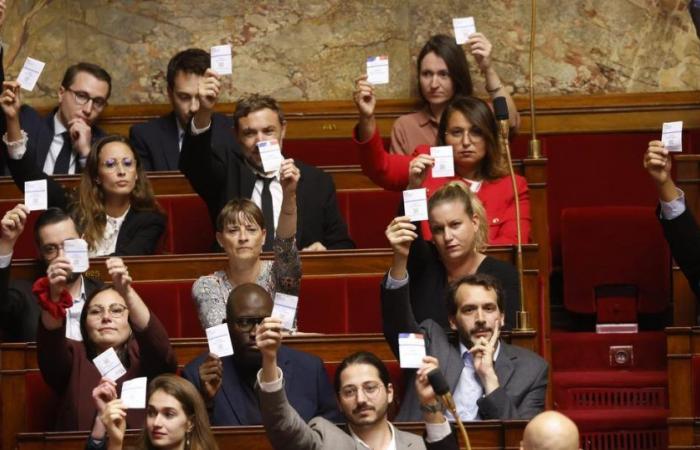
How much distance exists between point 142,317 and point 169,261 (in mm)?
398

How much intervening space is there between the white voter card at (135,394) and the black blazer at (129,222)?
29.6 inches

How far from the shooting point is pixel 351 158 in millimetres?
4332

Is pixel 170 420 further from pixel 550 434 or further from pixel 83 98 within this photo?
pixel 83 98

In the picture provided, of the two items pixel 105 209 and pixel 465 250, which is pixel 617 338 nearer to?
pixel 465 250

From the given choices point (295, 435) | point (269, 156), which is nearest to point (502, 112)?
point (269, 156)

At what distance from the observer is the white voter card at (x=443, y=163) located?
3.33 metres

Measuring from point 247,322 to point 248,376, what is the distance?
91 millimetres

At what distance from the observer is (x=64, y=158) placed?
4055 mm

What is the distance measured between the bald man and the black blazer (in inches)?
50.8

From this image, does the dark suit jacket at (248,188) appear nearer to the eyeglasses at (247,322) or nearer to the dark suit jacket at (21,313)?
the dark suit jacket at (21,313)

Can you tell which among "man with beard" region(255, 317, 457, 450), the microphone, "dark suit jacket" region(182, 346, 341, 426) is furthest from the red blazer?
"man with beard" region(255, 317, 457, 450)

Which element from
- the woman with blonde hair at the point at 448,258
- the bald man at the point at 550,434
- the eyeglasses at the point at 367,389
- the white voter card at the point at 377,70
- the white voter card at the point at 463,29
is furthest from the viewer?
the white voter card at the point at 463,29

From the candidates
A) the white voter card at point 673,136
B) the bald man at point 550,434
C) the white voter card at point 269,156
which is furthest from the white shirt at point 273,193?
the bald man at point 550,434

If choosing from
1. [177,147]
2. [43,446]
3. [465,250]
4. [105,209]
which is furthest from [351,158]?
[43,446]
